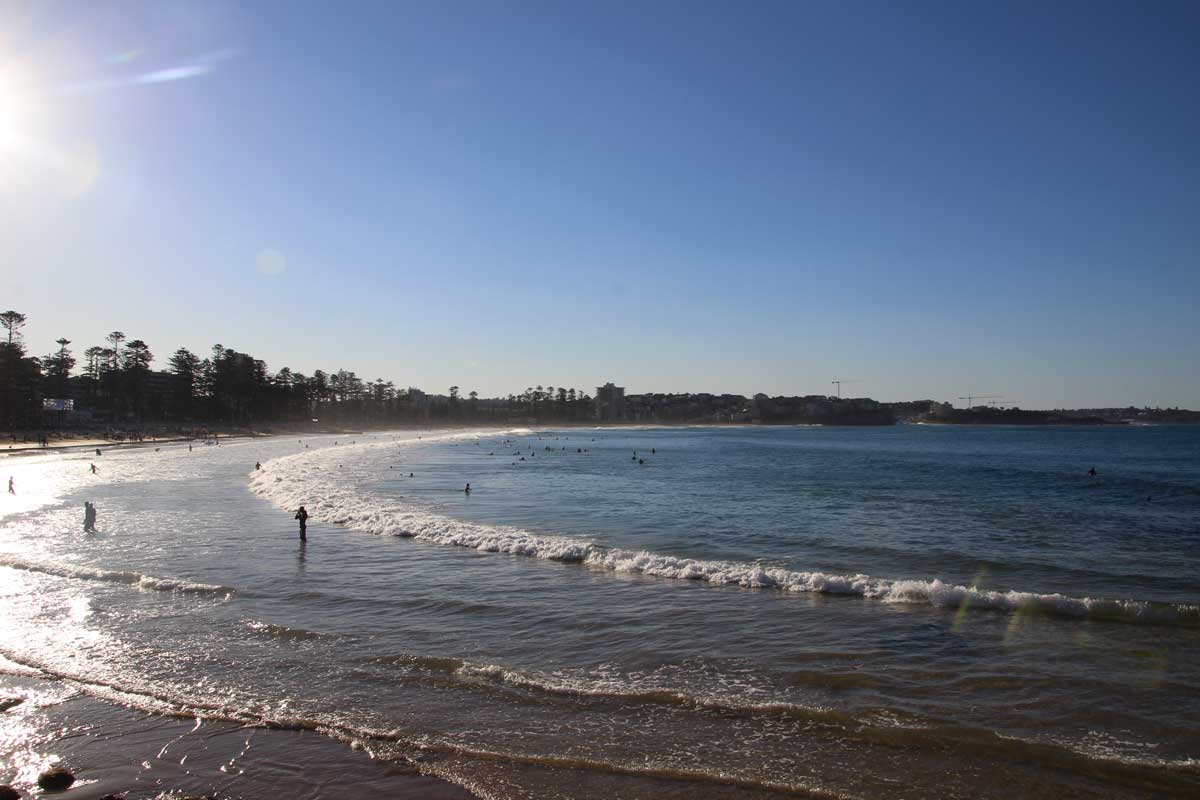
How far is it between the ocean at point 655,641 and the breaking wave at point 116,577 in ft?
0.41

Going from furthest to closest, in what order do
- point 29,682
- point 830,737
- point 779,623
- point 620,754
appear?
1. point 779,623
2. point 29,682
3. point 830,737
4. point 620,754

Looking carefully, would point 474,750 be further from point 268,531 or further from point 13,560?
point 268,531

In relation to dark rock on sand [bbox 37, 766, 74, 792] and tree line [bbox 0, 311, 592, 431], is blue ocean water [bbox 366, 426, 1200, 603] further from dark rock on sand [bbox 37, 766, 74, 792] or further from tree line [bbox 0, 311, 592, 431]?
tree line [bbox 0, 311, 592, 431]

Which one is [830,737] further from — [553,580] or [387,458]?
[387,458]

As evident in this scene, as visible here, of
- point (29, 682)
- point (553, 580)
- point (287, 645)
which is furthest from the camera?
point (553, 580)

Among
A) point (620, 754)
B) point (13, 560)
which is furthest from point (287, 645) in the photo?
point (13, 560)

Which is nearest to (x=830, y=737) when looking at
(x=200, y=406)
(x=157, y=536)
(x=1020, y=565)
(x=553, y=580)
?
(x=553, y=580)

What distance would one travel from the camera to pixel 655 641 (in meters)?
12.0

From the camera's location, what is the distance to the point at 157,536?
2292 centimetres

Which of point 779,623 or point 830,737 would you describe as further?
point 779,623

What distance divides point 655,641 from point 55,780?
26.8ft

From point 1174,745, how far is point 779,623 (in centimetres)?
610

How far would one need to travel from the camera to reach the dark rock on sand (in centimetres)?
673

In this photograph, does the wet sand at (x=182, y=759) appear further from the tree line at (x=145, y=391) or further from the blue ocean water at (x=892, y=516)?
the tree line at (x=145, y=391)
